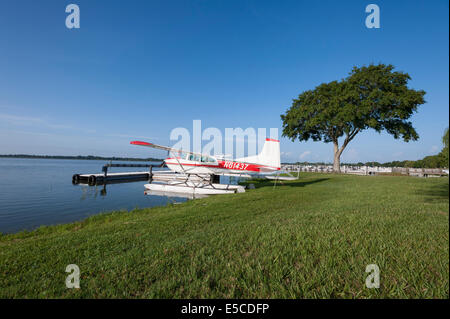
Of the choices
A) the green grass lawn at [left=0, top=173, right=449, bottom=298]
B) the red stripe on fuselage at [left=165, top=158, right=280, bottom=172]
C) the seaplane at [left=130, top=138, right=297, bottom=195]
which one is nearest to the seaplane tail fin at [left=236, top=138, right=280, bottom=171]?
the seaplane at [left=130, top=138, right=297, bottom=195]

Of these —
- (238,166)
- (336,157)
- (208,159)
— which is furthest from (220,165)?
(336,157)

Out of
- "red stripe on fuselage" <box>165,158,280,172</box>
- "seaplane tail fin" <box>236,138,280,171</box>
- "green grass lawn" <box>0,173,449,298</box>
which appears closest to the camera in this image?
"green grass lawn" <box>0,173,449,298</box>

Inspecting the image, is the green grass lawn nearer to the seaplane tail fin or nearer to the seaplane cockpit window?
the seaplane tail fin

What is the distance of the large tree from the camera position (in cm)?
2183

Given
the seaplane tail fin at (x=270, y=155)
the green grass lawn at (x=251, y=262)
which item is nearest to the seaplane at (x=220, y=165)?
the seaplane tail fin at (x=270, y=155)

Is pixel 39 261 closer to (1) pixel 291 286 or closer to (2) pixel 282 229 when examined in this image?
(1) pixel 291 286

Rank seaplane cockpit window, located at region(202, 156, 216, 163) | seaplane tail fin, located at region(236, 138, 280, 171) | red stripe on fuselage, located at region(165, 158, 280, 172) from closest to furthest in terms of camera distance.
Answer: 1. seaplane tail fin, located at region(236, 138, 280, 171)
2. red stripe on fuselage, located at region(165, 158, 280, 172)
3. seaplane cockpit window, located at region(202, 156, 216, 163)

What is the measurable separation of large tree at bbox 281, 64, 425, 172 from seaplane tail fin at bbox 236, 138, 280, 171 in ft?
40.4

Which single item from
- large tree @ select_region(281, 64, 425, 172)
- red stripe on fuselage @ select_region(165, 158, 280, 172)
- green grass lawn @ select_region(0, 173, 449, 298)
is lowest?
green grass lawn @ select_region(0, 173, 449, 298)
